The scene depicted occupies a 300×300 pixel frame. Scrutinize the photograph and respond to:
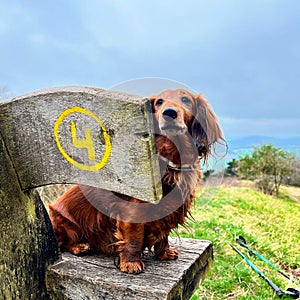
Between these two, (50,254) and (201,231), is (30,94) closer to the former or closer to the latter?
(50,254)

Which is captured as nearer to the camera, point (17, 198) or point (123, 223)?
point (17, 198)

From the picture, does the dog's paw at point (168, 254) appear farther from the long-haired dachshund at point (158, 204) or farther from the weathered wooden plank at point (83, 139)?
the weathered wooden plank at point (83, 139)

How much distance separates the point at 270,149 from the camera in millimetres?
24172

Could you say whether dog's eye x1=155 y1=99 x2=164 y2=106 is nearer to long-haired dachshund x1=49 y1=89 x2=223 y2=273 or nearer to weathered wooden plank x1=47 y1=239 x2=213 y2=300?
long-haired dachshund x1=49 y1=89 x2=223 y2=273

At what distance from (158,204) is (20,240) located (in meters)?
0.55

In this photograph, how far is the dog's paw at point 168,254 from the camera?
166 cm

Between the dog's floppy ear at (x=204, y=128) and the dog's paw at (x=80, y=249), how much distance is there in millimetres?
635

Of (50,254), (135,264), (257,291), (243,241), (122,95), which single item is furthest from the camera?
(243,241)

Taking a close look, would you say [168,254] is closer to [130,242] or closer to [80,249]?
[130,242]

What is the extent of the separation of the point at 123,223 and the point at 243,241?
350 centimetres

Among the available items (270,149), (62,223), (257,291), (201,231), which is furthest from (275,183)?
(62,223)

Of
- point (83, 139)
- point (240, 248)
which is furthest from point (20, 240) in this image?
point (240, 248)

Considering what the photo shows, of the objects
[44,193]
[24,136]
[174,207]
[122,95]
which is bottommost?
[44,193]

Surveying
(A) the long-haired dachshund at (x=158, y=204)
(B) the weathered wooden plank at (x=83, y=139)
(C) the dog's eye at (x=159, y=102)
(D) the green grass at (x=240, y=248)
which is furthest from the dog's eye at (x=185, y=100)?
(B) the weathered wooden plank at (x=83, y=139)
